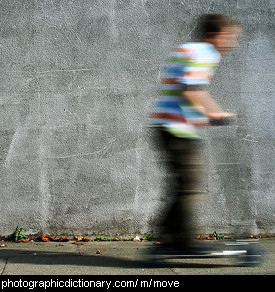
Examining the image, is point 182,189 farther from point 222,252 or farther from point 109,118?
point 109,118

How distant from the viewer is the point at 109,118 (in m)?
5.67

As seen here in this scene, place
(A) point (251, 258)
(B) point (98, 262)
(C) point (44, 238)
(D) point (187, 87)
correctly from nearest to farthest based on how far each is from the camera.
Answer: (D) point (187, 87), (A) point (251, 258), (B) point (98, 262), (C) point (44, 238)

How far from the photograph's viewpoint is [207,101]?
4.01 m

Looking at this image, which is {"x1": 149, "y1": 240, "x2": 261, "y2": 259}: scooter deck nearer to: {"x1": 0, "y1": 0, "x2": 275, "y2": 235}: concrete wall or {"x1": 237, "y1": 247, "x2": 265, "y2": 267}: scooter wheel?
{"x1": 237, "y1": 247, "x2": 265, "y2": 267}: scooter wheel

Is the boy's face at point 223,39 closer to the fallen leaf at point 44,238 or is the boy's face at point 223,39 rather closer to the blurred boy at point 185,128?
the blurred boy at point 185,128

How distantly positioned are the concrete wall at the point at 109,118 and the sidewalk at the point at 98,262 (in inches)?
14.2

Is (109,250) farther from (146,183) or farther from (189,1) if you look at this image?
(189,1)

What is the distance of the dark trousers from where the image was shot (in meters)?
3.90

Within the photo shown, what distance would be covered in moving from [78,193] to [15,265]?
4.53 feet

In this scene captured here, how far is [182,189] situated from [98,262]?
1.06 metres

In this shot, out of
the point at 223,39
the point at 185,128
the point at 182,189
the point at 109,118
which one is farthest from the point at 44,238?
the point at 223,39

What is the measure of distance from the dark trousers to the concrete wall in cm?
175
